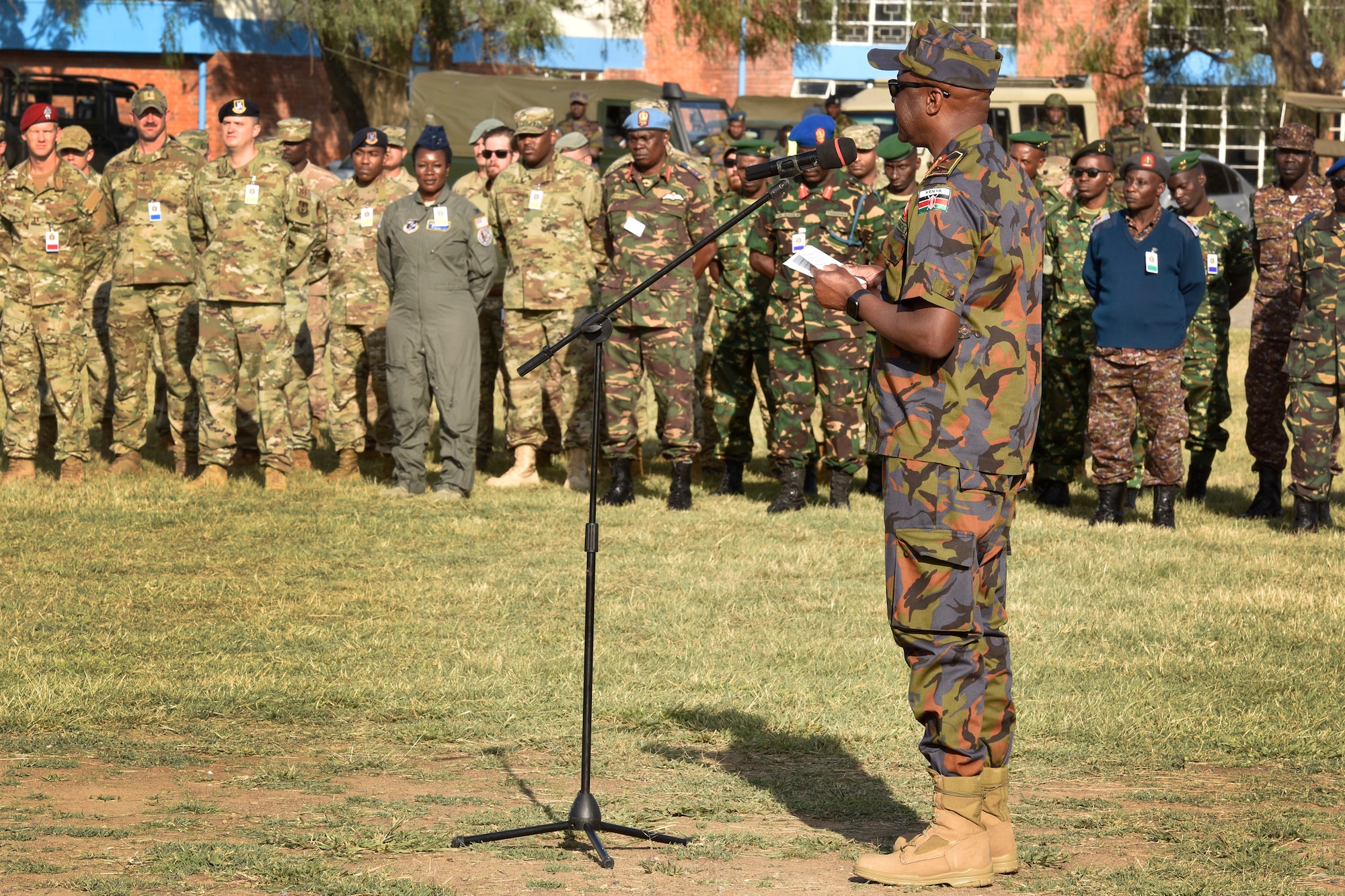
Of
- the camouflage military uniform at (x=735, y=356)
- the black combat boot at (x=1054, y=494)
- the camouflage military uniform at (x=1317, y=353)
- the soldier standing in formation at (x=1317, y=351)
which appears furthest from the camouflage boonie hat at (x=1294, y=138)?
the camouflage military uniform at (x=735, y=356)

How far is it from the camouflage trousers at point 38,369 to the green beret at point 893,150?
18.9ft

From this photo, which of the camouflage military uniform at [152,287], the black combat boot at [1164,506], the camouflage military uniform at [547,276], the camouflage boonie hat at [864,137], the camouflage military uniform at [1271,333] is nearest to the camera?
the black combat boot at [1164,506]

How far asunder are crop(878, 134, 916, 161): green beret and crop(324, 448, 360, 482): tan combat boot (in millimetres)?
4415

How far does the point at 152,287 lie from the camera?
12023 millimetres

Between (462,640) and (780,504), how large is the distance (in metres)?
3.83

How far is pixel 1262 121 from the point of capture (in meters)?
30.6

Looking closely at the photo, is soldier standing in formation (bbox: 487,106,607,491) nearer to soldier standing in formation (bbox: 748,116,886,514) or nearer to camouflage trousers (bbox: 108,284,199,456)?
soldier standing in formation (bbox: 748,116,886,514)

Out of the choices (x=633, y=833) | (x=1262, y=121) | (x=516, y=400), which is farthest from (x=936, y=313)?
(x=1262, y=121)

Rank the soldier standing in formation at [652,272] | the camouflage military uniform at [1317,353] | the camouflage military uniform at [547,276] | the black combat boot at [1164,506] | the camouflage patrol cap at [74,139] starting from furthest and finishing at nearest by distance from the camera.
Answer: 1. the camouflage patrol cap at [74,139]
2. the camouflage military uniform at [547,276]
3. the soldier standing in formation at [652,272]
4. the black combat boot at [1164,506]
5. the camouflage military uniform at [1317,353]

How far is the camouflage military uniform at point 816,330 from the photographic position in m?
10.7

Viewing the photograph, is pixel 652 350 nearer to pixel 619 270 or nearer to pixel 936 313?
pixel 619 270

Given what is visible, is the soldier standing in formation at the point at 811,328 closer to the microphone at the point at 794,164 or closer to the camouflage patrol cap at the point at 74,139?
the camouflage patrol cap at the point at 74,139

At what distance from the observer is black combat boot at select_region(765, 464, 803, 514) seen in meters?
11.0

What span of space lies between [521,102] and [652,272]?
52.7ft
